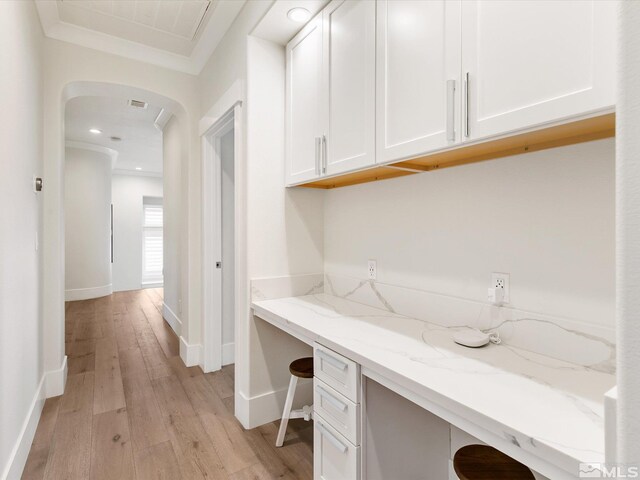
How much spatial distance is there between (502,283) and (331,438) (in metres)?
0.92

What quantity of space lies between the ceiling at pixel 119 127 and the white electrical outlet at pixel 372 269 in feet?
11.2

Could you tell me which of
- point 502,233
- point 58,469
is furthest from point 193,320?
point 502,233

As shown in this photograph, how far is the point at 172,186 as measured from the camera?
4078 millimetres

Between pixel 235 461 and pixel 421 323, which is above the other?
pixel 421 323

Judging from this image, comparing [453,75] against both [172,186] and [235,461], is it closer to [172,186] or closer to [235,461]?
[235,461]

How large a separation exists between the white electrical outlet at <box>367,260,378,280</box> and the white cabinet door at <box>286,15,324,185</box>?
1.94 ft

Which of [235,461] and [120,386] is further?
[120,386]

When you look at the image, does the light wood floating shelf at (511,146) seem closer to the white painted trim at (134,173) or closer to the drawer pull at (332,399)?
the drawer pull at (332,399)

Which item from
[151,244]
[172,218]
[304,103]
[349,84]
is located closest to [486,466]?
[349,84]

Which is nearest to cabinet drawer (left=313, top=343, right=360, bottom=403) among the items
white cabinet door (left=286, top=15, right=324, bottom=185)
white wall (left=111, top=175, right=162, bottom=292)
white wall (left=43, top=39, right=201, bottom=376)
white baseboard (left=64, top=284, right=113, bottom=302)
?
white cabinet door (left=286, top=15, right=324, bottom=185)

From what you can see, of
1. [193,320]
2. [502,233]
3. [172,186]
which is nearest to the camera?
[502,233]

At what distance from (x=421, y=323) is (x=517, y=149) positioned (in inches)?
33.3

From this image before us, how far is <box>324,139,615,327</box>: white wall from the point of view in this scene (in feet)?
3.48

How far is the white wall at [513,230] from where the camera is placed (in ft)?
3.48
